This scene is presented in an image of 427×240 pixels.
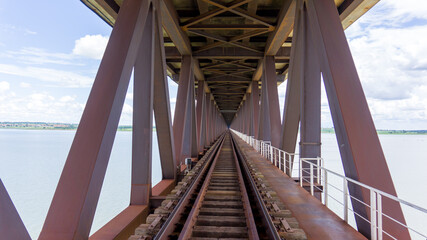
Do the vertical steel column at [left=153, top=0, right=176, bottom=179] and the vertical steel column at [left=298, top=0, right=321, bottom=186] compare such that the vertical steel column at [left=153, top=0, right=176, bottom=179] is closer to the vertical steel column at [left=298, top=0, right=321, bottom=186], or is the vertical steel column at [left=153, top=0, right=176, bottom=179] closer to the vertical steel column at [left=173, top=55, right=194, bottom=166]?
the vertical steel column at [left=173, top=55, right=194, bottom=166]

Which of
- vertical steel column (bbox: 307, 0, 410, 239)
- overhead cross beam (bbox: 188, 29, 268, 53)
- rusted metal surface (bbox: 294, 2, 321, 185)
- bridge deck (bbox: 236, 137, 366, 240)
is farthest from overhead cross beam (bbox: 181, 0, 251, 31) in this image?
bridge deck (bbox: 236, 137, 366, 240)

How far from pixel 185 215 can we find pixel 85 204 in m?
2.12

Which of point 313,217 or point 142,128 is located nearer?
point 313,217

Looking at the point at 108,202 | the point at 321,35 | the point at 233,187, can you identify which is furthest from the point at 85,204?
the point at 108,202

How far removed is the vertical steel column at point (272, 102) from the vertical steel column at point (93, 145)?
398 inches

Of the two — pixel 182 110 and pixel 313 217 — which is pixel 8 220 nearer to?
pixel 313 217

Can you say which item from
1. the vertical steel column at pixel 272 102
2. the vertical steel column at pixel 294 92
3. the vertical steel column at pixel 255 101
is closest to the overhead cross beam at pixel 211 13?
the vertical steel column at pixel 294 92

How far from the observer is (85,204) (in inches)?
136

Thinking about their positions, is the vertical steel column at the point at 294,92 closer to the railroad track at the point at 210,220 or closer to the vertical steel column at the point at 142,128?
the railroad track at the point at 210,220

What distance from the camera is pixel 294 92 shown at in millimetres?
9117

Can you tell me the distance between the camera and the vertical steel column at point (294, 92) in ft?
25.2

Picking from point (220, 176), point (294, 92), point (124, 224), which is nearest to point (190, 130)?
point (220, 176)

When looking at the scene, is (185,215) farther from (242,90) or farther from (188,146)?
(242,90)

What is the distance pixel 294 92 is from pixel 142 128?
5868mm
